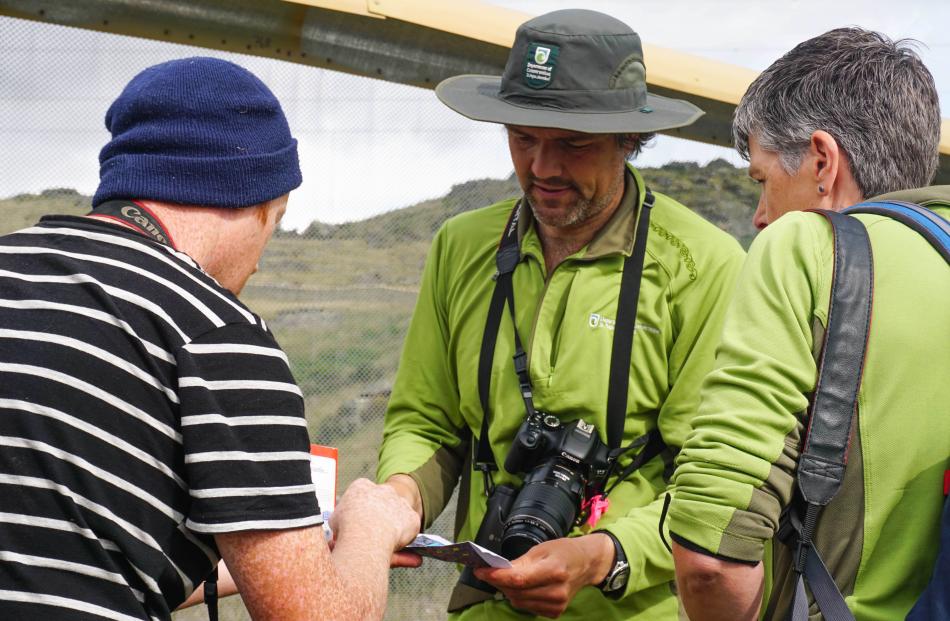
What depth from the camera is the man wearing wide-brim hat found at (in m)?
2.36

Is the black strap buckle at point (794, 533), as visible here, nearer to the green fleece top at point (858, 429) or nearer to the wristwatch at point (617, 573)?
the green fleece top at point (858, 429)

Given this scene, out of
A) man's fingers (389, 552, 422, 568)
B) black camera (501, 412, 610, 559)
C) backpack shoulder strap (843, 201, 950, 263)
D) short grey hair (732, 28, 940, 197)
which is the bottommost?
man's fingers (389, 552, 422, 568)

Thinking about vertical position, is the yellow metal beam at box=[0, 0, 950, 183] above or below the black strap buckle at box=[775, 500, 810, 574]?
above

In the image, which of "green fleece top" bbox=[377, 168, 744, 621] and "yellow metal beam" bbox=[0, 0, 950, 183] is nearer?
"green fleece top" bbox=[377, 168, 744, 621]

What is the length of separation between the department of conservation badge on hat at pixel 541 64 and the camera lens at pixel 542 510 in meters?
0.86

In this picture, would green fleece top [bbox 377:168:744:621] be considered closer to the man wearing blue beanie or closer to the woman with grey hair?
the woman with grey hair

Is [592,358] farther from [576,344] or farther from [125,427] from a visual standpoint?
[125,427]

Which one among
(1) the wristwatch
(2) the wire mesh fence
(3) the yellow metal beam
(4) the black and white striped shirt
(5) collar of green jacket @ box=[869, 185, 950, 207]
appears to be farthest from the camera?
(2) the wire mesh fence

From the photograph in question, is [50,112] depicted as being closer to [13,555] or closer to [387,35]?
[387,35]

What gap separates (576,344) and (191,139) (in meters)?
1.08

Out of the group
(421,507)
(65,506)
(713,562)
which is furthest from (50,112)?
(713,562)

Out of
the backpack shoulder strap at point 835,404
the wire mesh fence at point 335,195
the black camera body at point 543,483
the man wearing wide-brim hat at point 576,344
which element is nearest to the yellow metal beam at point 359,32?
the wire mesh fence at point 335,195

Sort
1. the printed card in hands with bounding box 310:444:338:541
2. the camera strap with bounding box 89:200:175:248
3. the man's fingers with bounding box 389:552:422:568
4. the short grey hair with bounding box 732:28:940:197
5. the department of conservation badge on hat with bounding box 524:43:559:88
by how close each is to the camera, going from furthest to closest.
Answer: the printed card in hands with bounding box 310:444:338:541
the department of conservation badge on hat with bounding box 524:43:559:88
the man's fingers with bounding box 389:552:422:568
the short grey hair with bounding box 732:28:940:197
the camera strap with bounding box 89:200:175:248

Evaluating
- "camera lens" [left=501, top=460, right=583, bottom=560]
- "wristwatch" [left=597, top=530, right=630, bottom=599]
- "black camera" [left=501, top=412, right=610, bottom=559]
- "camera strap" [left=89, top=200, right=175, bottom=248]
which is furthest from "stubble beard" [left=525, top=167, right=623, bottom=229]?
"camera strap" [left=89, top=200, right=175, bottom=248]
